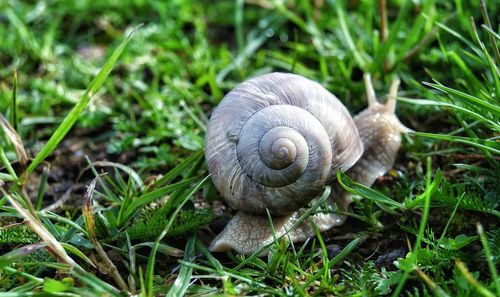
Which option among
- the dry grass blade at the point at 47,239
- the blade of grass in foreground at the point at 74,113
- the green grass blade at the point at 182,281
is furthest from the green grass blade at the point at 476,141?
the dry grass blade at the point at 47,239

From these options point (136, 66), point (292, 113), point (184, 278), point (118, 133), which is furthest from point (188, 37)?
point (184, 278)

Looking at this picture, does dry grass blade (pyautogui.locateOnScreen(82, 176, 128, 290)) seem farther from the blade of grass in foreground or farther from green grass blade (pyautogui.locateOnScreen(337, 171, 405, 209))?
green grass blade (pyautogui.locateOnScreen(337, 171, 405, 209))

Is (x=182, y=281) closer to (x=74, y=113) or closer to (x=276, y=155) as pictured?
(x=276, y=155)

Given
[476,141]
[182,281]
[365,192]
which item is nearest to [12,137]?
[182,281]

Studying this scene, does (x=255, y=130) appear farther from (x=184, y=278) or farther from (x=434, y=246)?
(x=434, y=246)

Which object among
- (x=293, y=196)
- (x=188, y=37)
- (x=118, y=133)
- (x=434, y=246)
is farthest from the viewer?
(x=188, y=37)

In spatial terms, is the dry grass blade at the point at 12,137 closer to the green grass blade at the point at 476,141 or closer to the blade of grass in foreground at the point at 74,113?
the blade of grass in foreground at the point at 74,113

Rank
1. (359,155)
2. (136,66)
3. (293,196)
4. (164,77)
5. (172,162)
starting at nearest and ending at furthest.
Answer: (293,196) < (359,155) < (172,162) < (164,77) < (136,66)

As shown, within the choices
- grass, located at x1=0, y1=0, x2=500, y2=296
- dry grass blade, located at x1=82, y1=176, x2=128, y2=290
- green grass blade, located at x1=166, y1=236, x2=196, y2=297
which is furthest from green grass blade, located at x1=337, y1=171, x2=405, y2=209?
dry grass blade, located at x1=82, y1=176, x2=128, y2=290
